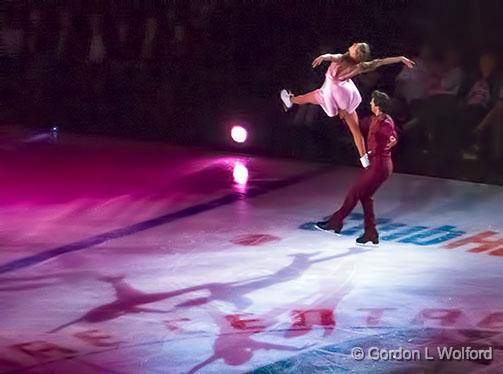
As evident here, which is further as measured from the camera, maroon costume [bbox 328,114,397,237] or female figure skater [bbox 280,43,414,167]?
female figure skater [bbox 280,43,414,167]

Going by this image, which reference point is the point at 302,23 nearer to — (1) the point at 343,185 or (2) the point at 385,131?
(1) the point at 343,185

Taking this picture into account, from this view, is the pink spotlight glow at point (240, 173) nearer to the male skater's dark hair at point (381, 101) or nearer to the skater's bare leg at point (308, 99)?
the skater's bare leg at point (308, 99)

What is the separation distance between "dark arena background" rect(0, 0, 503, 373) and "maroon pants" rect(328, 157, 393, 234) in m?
0.02

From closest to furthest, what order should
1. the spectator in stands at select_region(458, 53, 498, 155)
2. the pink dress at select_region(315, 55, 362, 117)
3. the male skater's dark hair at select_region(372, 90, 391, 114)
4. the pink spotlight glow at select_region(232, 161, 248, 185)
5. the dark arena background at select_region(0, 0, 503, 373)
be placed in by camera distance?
the dark arena background at select_region(0, 0, 503, 373) → the male skater's dark hair at select_region(372, 90, 391, 114) → the pink dress at select_region(315, 55, 362, 117) → the spectator in stands at select_region(458, 53, 498, 155) → the pink spotlight glow at select_region(232, 161, 248, 185)

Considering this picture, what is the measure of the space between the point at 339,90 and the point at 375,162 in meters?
0.85

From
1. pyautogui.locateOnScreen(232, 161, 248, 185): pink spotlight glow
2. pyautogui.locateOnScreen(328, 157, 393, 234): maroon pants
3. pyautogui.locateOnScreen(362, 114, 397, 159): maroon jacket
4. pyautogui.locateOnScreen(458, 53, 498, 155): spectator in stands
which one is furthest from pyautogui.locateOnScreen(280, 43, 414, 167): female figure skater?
pyautogui.locateOnScreen(458, 53, 498, 155): spectator in stands

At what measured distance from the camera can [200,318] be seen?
837 centimetres

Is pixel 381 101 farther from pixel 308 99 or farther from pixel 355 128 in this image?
pixel 308 99

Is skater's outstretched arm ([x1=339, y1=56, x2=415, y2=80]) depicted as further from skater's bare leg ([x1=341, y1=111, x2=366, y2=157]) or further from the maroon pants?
the maroon pants

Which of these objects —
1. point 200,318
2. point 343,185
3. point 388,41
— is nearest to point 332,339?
point 200,318

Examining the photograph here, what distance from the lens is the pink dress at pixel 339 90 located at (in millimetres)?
10586

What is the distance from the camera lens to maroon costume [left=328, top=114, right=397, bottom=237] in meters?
10.2

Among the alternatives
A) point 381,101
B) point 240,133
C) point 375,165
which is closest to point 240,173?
point 240,133

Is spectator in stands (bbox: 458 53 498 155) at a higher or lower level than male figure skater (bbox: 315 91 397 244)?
higher
